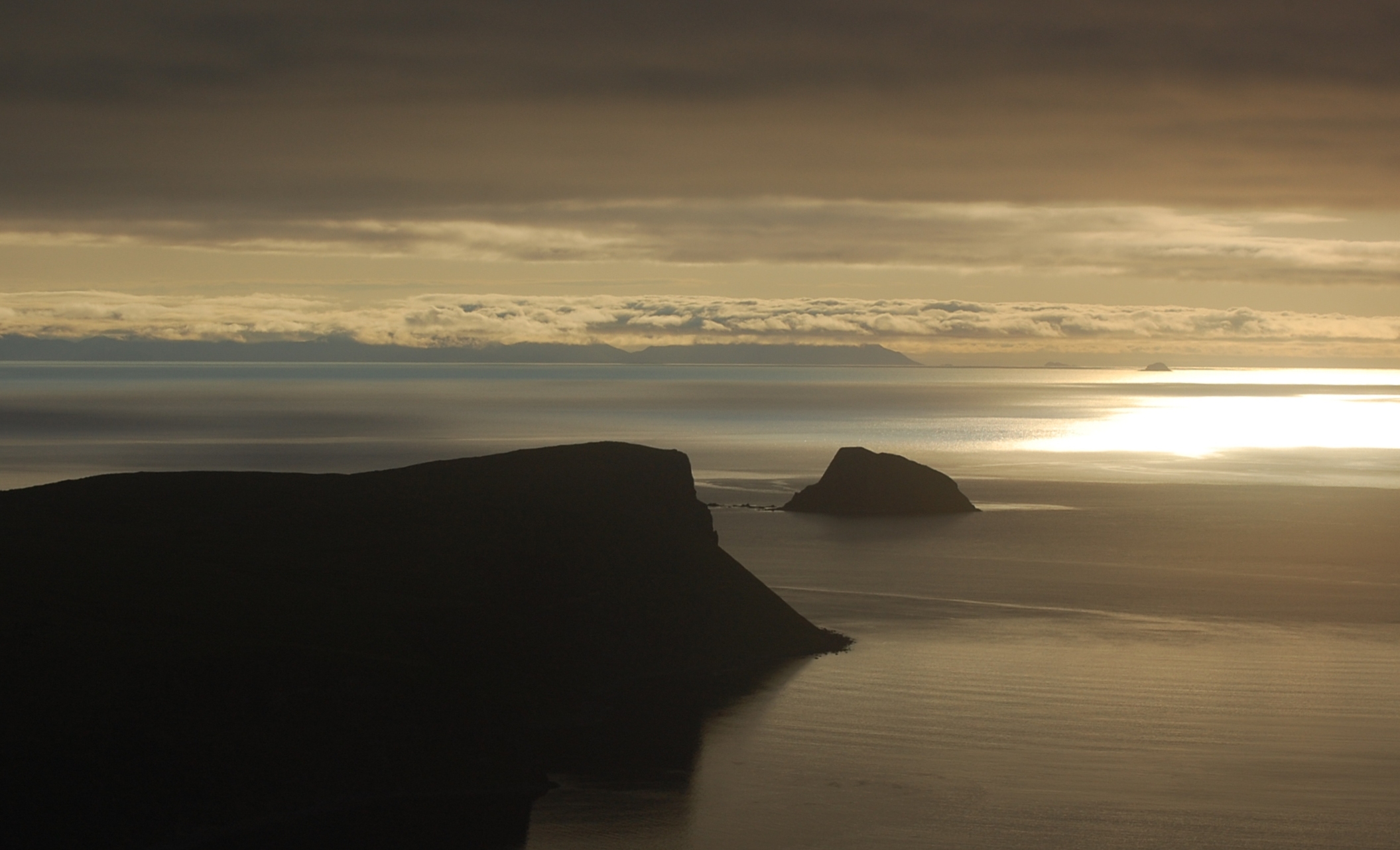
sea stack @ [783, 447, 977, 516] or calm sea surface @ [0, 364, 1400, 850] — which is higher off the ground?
sea stack @ [783, 447, 977, 516]

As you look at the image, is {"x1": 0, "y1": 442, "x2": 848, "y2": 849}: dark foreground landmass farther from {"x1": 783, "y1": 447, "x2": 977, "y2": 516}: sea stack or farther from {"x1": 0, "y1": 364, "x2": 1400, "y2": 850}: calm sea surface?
{"x1": 783, "y1": 447, "x2": 977, "y2": 516}: sea stack

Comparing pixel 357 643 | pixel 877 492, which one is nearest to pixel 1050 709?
pixel 357 643

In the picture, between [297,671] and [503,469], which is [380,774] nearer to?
[297,671]

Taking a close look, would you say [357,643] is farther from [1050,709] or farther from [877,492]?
[877,492]

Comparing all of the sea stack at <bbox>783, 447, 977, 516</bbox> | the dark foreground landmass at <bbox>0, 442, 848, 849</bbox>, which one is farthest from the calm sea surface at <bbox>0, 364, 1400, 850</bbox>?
the sea stack at <bbox>783, 447, 977, 516</bbox>

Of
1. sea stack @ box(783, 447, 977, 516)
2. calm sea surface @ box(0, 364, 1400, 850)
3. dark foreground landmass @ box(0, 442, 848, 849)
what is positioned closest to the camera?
dark foreground landmass @ box(0, 442, 848, 849)

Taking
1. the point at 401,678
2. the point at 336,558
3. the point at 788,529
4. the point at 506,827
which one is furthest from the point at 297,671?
the point at 788,529

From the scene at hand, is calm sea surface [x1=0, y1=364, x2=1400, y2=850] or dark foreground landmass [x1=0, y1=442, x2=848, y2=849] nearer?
dark foreground landmass [x1=0, y1=442, x2=848, y2=849]
